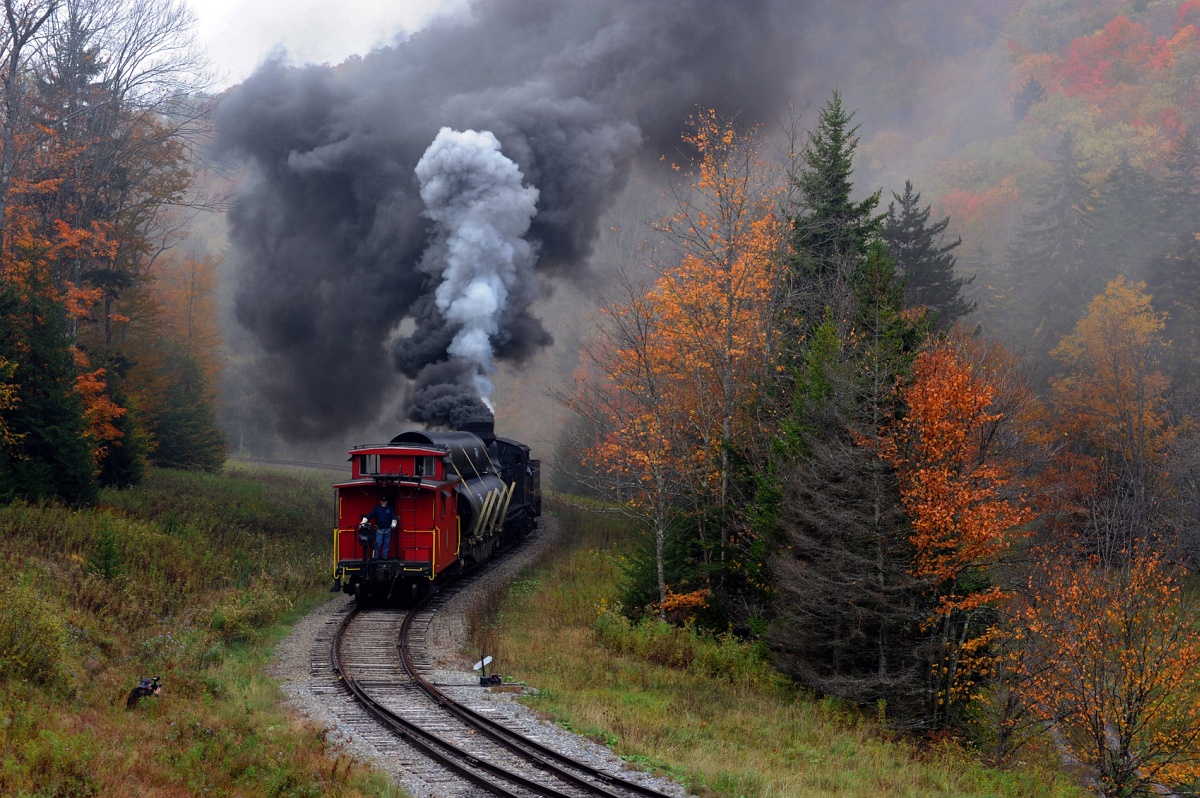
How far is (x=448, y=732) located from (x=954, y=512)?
28.2 ft

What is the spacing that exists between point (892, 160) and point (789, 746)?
8726cm

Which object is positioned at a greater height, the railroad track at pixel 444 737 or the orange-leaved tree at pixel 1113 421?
the orange-leaved tree at pixel 1113 421

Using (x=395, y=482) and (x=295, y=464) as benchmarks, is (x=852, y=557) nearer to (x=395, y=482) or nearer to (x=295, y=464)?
(x=395, y=482)

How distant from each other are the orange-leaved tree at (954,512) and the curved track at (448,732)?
24.9 ft

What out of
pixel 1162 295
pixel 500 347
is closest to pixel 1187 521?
pixel 1162 295

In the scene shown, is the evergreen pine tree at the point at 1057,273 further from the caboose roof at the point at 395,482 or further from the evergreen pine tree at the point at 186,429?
the evergreen pine tree at the point at 186,429

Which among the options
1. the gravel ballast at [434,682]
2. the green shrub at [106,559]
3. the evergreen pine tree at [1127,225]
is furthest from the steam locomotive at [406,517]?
the evergreen pine tree at [1127,225]

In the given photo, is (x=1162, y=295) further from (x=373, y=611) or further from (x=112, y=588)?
(x=112, y=588)

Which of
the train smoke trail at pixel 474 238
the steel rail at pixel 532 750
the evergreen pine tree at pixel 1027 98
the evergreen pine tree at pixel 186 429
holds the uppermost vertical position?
the evergreen pine tree at pixel 1027 98

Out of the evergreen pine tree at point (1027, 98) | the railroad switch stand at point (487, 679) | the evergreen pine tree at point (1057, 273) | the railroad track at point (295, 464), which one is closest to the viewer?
the railroad switch stand at point (487, 679)

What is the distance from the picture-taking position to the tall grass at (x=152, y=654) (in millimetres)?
7941

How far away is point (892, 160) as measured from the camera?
89938 mm

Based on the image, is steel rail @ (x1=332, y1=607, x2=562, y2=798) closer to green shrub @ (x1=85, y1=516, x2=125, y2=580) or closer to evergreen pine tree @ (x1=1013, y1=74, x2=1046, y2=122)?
green shrub @ (x1=85, y1=516, x2=125, y2=580)

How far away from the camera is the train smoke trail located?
25.7 metres
